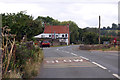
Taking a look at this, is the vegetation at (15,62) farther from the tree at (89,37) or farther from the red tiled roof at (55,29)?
the red tiled roof at (55,29)

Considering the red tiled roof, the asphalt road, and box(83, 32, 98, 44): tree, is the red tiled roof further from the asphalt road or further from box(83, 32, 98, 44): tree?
the asphalt road

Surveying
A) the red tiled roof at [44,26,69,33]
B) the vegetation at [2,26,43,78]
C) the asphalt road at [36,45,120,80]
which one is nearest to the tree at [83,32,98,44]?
the red tiled roof at [44,26,69,33]

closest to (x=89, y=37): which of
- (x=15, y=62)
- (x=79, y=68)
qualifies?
(x=79, y=68)

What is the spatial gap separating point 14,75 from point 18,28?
6741 mm

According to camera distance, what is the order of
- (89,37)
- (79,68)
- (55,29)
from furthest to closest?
Answer: (55,29) < (89,37) < (79,68)

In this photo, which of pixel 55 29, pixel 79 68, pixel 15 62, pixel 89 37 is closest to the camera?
pixel 15 62

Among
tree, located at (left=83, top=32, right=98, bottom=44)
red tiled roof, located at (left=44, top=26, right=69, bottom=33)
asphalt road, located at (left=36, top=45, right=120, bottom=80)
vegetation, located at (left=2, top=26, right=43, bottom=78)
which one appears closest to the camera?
vegetation, located at (left=2, top=26, right=43, bottom=78)

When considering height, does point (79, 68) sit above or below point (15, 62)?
below

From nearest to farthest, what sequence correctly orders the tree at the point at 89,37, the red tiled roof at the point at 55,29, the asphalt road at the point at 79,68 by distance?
the asphalt road at the point at 79,68
the tree at the point at 89,37
the red tiled roof at the point at 55,29

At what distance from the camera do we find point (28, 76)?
11.0 m

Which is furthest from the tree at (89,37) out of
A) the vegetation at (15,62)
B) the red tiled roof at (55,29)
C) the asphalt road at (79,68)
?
the vegetation at (15,62)

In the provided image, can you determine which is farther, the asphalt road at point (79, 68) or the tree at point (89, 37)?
the tree at point (89, 37)

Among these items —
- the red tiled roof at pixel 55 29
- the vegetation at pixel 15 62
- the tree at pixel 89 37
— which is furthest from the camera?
the red tiled roof at pixel 55 29

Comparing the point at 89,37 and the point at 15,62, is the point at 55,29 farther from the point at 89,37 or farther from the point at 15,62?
the point at 15,62
